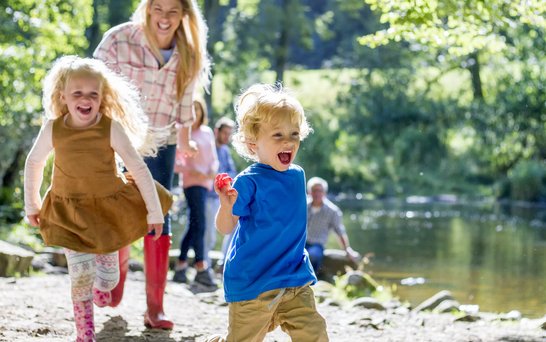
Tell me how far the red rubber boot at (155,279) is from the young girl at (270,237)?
161 centimetres

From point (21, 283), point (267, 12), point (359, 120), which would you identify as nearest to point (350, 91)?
point (359, 120)

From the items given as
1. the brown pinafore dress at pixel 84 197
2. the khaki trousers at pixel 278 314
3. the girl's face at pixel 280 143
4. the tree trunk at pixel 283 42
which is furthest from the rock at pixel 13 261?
the tree trunk at pixel 283 42

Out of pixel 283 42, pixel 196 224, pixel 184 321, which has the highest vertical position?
pixel 283 42

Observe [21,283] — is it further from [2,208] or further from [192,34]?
[2,208]

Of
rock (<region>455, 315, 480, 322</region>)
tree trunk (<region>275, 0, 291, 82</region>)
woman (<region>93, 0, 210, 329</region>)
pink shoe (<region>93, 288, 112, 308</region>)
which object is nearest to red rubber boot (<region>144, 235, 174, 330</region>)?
woman (<region>93, 0, 210, 329</region>)

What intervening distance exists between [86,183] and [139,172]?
28cm

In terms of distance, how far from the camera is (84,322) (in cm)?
484

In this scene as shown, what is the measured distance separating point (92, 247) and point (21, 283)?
3.00 meters

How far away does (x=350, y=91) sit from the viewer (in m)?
38.1

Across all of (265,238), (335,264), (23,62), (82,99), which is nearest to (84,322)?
(82,99)

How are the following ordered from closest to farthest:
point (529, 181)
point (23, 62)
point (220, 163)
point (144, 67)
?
point (144, 67)
point (220, 163)
point (23, 62)
point (529, 181)

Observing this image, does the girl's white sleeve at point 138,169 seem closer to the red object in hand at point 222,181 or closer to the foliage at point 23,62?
the red object in hand at point 222,181

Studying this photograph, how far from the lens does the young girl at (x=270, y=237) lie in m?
4.15

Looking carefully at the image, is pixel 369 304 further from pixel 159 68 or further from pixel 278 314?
pixel 278 314
